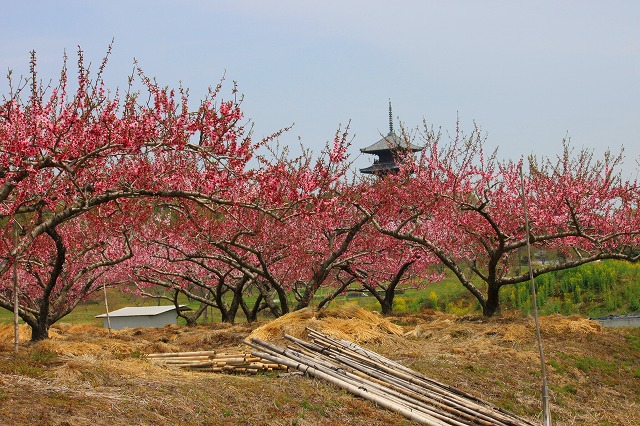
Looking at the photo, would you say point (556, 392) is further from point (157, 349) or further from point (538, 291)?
point (538, 291)

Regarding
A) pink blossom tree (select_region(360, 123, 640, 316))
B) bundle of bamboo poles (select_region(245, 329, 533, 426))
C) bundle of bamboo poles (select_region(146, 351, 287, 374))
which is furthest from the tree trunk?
bundle of bamboo poles (select_region(146, 351, 287, 374))

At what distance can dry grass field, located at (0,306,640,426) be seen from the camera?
759 centimetres

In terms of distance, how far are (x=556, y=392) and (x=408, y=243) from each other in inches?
396

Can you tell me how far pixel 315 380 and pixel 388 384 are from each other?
101 cm

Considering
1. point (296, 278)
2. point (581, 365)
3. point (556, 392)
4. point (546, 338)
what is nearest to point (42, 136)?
point (556, 392)

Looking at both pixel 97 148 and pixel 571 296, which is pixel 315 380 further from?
pixel 571 296

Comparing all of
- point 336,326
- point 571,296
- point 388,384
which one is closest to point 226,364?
point 388,384

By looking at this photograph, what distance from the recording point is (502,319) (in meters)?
17.6

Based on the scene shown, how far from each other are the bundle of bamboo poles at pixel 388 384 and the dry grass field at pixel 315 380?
241 mm

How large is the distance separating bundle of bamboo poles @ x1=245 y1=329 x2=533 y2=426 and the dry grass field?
9.5 inches

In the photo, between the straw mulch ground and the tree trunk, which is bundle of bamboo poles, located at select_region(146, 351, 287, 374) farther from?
the tree trunk

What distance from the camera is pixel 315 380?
386 inches

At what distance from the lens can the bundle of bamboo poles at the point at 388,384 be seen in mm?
9242

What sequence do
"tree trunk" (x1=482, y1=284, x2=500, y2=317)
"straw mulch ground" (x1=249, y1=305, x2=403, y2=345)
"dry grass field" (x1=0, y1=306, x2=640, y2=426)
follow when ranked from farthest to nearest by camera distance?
1. "tree trunk" (x1=482, y1=284, x2=500, y2=317)
2. "straw mulch ground" (x1=249, y1=305, x2=403, y2=345)
3. "dry grass field" (x1=0, y1=306, x2=640, y2=426)
